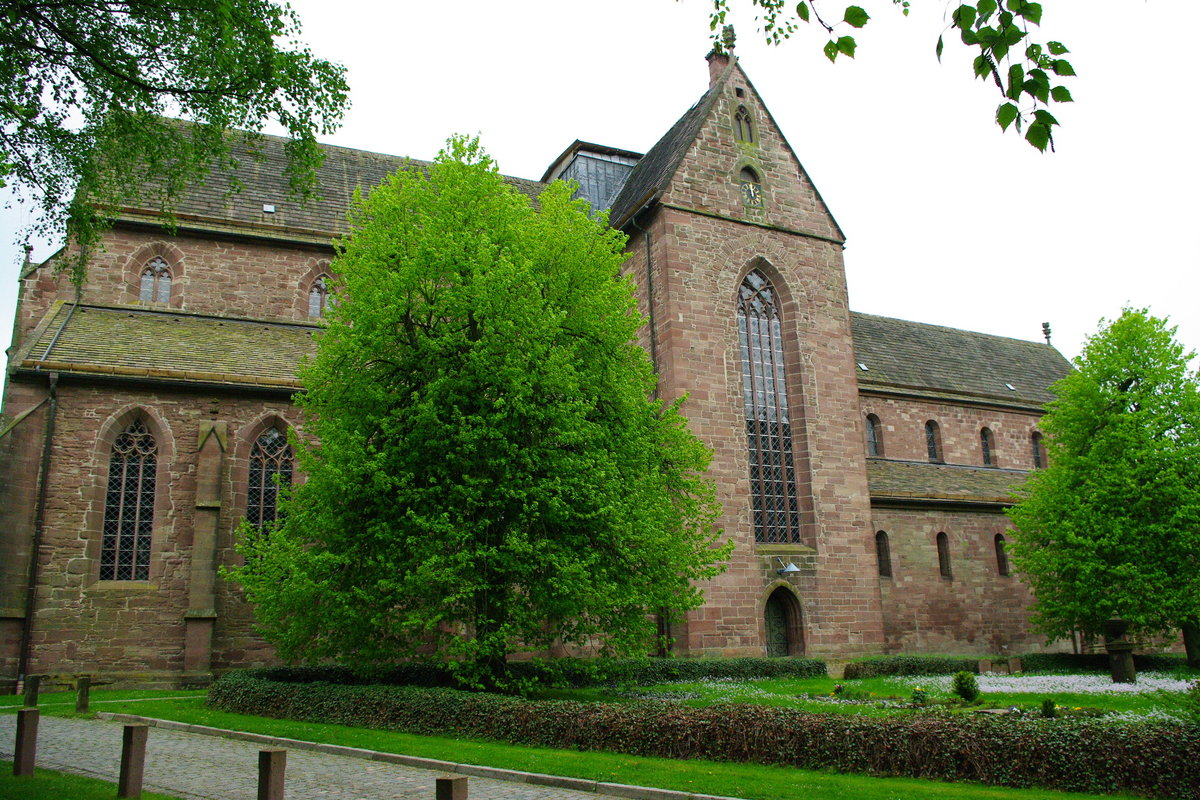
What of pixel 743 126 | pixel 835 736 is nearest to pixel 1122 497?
pixel 743 126

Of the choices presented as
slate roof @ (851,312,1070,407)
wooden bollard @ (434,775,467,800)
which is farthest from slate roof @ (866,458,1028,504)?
wooden bollard @ (434,775,467,800)

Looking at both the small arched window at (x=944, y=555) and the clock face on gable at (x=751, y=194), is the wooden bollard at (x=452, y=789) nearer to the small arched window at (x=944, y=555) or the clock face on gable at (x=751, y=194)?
the clock face on gable at (x=751, y=194)

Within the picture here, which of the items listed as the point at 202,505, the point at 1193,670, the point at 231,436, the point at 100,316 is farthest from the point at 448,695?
Answer: the point at 1193,670

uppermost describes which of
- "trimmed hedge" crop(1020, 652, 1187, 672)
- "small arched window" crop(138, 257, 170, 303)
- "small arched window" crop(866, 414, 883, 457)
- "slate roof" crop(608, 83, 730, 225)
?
"slate roof" crop(608, 83, 730, 225)

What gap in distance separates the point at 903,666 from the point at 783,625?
340 cm

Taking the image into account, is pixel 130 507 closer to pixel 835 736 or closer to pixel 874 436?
pixel 835 736

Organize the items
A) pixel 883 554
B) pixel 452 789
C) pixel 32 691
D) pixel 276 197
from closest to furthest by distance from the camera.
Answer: pixel 452 789 → pixel 32 691 → pixel 276 197 → pixel 883 554

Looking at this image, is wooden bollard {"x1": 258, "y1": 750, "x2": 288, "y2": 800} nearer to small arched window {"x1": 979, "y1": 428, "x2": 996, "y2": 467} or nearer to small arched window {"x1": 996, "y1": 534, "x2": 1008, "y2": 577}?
small arched window {"x1": 996, "y1": 534, "x2": 1008, "y2": 577}

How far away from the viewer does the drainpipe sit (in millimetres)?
20188

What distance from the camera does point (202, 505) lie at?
22.2m

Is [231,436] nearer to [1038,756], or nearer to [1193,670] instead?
[1038,756]

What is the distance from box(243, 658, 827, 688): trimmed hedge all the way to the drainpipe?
19.9ft

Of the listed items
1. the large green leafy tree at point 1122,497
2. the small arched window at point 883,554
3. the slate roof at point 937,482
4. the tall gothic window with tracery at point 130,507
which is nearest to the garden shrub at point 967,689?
the large green leafy tree at point 1122,497

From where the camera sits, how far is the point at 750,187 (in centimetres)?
2845
